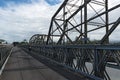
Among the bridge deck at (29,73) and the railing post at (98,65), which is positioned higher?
the railing post at (98,65)

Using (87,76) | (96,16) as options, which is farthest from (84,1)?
(87,76)

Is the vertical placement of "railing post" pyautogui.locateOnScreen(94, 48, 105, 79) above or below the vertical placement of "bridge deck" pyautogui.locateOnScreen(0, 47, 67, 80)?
above

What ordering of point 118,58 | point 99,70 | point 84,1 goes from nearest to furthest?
point 118,58
point 99,70
point 84,1

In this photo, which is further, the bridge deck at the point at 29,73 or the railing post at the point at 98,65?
the bridge deck at the point at 29,73

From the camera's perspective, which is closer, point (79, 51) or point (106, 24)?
point (79, 51)

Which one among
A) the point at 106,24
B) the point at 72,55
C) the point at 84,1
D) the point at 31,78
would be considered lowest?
the point at 31,78

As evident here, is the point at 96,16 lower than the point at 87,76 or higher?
higher

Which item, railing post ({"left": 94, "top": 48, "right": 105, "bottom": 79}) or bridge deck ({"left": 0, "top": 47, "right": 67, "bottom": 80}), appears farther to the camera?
bridge deck ({"left": 0, "top": 47, "right": 67, "bottom": 80})

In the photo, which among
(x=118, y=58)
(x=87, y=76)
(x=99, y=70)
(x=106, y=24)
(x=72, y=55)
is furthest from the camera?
(x=106, y=24)

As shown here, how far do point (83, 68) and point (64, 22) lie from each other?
2225 centimetres

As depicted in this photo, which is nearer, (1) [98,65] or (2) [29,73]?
(1) [98,65]

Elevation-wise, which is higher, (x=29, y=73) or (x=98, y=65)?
(x=98, y=65)

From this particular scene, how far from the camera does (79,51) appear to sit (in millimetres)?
13539

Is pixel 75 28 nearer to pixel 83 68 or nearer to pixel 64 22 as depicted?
pixel 64 22
